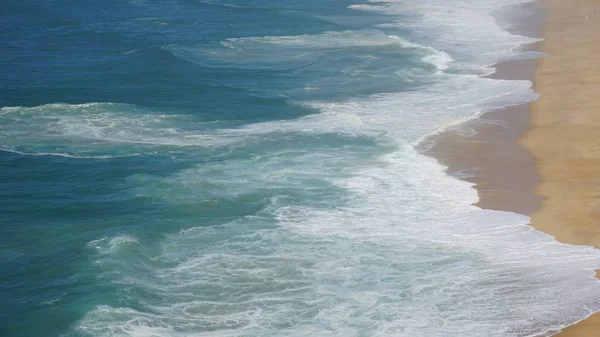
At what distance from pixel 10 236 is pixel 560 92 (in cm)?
2078

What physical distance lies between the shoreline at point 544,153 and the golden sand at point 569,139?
2 centimetres

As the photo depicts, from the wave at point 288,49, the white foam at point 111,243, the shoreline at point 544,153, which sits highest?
the wave at point 288,49

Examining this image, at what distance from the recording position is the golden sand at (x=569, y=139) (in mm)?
21453

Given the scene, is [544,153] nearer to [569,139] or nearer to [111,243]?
[569,139]

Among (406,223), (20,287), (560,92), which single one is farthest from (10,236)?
(560,92)

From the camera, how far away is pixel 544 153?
26.8 meters

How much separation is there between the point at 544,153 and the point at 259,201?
9.02 m

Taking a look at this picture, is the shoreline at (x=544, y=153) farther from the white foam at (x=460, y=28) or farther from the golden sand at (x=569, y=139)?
the white foam at (x=460, y=28)

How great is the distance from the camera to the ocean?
1770 cm

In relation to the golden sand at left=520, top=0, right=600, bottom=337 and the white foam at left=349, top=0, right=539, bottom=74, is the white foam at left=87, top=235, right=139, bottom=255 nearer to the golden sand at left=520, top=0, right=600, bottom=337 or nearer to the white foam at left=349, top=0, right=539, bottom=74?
the golden sand at left=520, top=0, right=600, bottom=337

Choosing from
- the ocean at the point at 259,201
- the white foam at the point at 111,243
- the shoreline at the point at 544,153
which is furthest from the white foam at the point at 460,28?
the white foam at the point at 111,243

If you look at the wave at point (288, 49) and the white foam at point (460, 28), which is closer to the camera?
the wave at point (288, 49)

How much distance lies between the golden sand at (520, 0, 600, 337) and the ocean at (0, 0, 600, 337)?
76cm

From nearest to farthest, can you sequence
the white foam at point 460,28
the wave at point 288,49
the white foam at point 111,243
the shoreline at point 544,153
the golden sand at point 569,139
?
the white foam at point 111,243 < the golden sand at point 569,139 < the shoreline at point 544,153 < the wave at point 288,49 < the white foam at point 460,28
